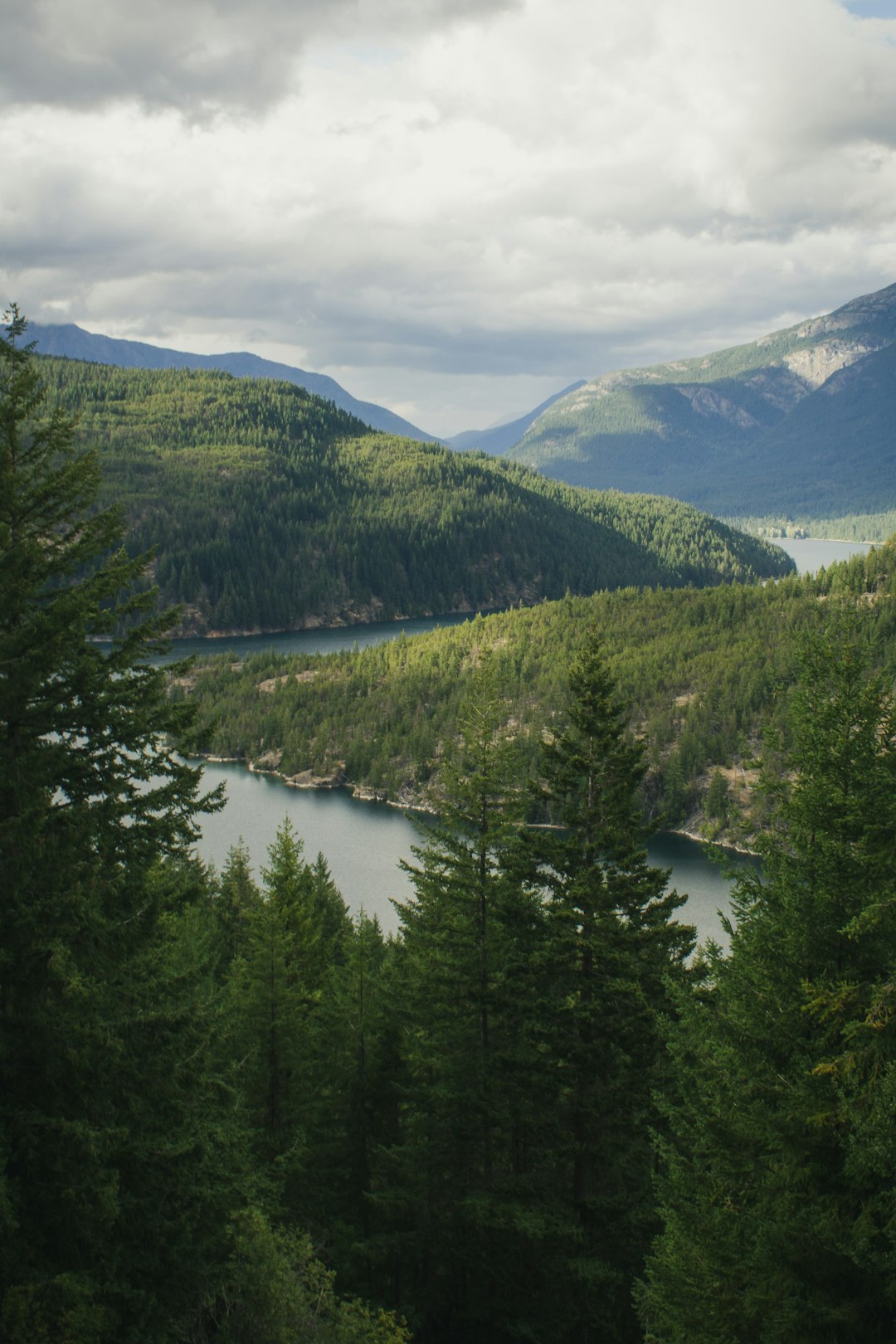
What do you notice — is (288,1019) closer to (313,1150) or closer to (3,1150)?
(313,1150)

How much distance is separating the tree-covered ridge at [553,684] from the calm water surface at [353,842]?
15.7ft

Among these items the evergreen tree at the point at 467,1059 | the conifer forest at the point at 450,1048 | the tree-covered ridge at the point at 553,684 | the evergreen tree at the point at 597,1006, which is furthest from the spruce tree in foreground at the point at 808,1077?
the tree-covered ridge at the point at 553,684

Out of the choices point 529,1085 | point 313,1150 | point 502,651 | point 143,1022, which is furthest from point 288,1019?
point 502,651

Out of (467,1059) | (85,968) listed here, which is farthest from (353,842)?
(85,968)

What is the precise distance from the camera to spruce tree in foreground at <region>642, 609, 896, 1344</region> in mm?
13445

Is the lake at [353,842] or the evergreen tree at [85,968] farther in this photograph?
the lake at [353,842]

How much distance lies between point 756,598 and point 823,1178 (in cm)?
15033

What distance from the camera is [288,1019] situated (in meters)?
27.4

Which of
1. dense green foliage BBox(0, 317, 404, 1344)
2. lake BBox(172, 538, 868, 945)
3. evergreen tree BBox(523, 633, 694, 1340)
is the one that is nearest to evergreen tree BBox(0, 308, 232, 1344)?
dense green foliage BBox(0, 317, 404, 1344)

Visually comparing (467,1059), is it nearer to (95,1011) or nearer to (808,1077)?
(808,1077)

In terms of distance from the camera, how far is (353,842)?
106500mm

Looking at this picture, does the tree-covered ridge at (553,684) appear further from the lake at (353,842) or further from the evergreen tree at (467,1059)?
the evergreen tree at (467,1059)

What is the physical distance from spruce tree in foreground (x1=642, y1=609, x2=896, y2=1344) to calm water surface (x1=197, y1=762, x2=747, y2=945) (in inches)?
2273

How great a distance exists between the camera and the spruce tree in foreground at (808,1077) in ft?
44.1
